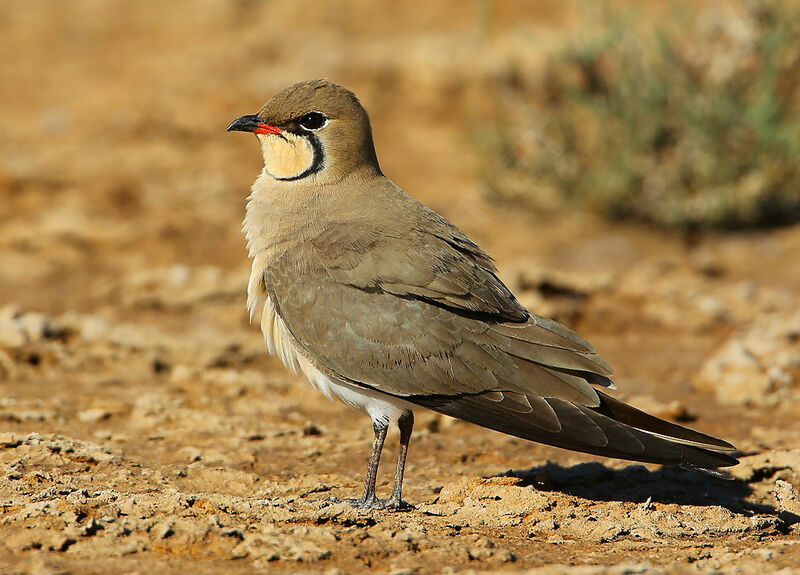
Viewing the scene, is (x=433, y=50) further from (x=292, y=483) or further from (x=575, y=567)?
(x=575, y=567)

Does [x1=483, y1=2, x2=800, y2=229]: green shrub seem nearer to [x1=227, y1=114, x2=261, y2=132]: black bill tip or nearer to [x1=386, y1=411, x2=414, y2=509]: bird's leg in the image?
[x1=227, y1=114, x2=261, y2=132]: black bill tip

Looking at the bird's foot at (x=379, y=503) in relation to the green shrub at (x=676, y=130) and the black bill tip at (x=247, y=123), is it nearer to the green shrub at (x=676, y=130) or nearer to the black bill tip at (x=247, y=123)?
the black bill tip at (x=247, y=123)

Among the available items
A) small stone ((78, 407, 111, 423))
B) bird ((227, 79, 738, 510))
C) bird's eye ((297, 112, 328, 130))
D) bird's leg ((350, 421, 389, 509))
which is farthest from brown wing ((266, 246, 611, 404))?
small stone ((78, 407, 111, 423))

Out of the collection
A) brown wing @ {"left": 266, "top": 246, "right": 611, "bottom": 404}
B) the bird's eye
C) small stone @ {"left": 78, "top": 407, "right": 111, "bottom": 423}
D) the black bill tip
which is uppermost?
the bird's eye

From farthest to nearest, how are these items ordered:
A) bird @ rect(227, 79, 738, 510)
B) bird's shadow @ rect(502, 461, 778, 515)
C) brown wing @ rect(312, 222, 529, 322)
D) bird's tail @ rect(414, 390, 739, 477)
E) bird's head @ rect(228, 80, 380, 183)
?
bird's head @ rect(228, 80, 380, 183) → bird's shadow @ rect(502, 461, 778, 515) → brown wing @ rect(312, 222, 529, 322) → bird @ rect(227, 79, 738, 510) → bird's tail @ rect(414, 390, 739, 477)

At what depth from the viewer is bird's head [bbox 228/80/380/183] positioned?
5312mm

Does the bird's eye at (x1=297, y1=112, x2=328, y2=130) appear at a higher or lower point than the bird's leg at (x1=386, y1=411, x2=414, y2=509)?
higher

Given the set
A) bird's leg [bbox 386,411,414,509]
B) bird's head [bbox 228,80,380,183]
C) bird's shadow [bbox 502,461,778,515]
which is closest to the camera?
bird's leg [bbox 386,411,414,509]

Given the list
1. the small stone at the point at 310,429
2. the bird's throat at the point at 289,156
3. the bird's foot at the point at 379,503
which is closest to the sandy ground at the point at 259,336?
the small stone at the point at 310,429

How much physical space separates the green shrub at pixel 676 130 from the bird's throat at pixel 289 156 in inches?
192

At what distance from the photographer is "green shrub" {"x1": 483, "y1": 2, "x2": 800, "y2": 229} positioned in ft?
31.1

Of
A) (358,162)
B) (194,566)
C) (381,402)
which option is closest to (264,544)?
(194,566)

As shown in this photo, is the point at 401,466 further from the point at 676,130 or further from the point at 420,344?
the point at 676,130

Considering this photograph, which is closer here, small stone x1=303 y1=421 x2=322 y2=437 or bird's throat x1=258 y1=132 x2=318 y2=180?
bird's throat x1=258 y1=132 x2=318 y2=180
